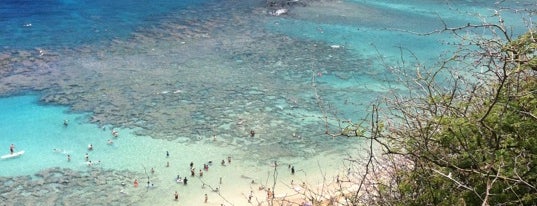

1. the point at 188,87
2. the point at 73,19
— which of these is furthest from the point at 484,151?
the point at 73,19

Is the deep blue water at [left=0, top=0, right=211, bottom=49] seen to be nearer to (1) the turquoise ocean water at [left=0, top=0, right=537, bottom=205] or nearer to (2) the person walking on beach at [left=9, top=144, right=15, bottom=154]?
(1) the turquoise ocean water at [left=0, top=0, right=537, bottom=205]

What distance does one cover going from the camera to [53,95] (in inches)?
927

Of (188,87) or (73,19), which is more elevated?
(73,19)

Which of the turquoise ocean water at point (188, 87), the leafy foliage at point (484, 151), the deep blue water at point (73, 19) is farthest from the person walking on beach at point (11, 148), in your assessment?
the leafy foliage at point (484, 151)

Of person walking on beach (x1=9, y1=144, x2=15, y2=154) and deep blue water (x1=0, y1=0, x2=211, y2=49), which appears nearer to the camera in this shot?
person walking on beach (x1=9, y1=144, x2=15, y2=154)

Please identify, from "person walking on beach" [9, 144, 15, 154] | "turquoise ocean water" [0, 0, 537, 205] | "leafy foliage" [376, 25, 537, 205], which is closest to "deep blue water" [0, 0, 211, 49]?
"turquoise ocean water" [0, 0, 537, 205]

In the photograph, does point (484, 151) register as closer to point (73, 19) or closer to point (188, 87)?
point (188, 87)

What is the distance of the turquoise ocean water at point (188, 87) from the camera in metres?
17.8


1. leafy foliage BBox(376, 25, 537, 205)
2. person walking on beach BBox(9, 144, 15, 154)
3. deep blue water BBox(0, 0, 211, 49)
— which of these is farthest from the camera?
deep blue water BBox(0, 0, 211, 49)

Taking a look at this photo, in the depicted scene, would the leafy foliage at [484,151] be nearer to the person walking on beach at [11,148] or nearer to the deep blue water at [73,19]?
the person walking on beach at [11,148]

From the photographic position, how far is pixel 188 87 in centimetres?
2439

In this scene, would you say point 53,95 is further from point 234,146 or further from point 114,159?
point 234,146

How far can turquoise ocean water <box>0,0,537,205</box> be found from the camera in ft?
58.4

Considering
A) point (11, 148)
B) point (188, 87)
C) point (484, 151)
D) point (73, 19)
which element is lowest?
point (11, 148)
